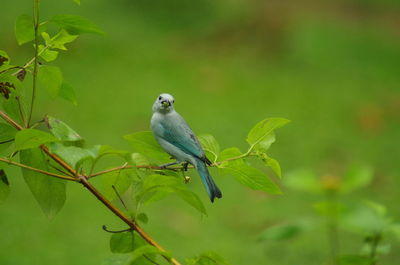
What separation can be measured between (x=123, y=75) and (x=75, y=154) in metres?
7.69

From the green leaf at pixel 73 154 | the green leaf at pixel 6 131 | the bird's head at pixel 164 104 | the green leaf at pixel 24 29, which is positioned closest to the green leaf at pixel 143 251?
the green leaf at pixel 73 154

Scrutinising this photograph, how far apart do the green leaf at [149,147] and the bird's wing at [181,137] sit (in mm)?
126

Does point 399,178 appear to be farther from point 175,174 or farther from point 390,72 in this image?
point 175,174

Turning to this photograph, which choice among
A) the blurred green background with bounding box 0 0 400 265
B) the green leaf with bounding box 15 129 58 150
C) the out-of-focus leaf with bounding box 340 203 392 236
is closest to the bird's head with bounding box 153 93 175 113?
the out-of-focus leaf with bounding box 340 203 392 236

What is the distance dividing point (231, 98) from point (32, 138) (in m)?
7.46

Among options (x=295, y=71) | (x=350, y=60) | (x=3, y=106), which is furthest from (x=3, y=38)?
(x=3, y=106)

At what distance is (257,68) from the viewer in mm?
9469

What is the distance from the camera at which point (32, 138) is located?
1.00 m

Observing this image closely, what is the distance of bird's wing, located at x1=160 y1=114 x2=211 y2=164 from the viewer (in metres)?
1.49

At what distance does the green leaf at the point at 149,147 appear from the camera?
1266mm

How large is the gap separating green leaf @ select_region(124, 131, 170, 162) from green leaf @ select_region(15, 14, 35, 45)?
0.28 m

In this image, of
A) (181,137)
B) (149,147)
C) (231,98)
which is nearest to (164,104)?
(181,137)

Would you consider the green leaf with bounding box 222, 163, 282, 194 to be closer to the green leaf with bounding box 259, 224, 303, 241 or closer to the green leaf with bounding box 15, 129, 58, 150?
the green leaf with bounding box 259, 224, 303, 241

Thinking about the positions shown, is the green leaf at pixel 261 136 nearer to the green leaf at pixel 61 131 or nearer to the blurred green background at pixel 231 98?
the green leaf at pixel 61 131
